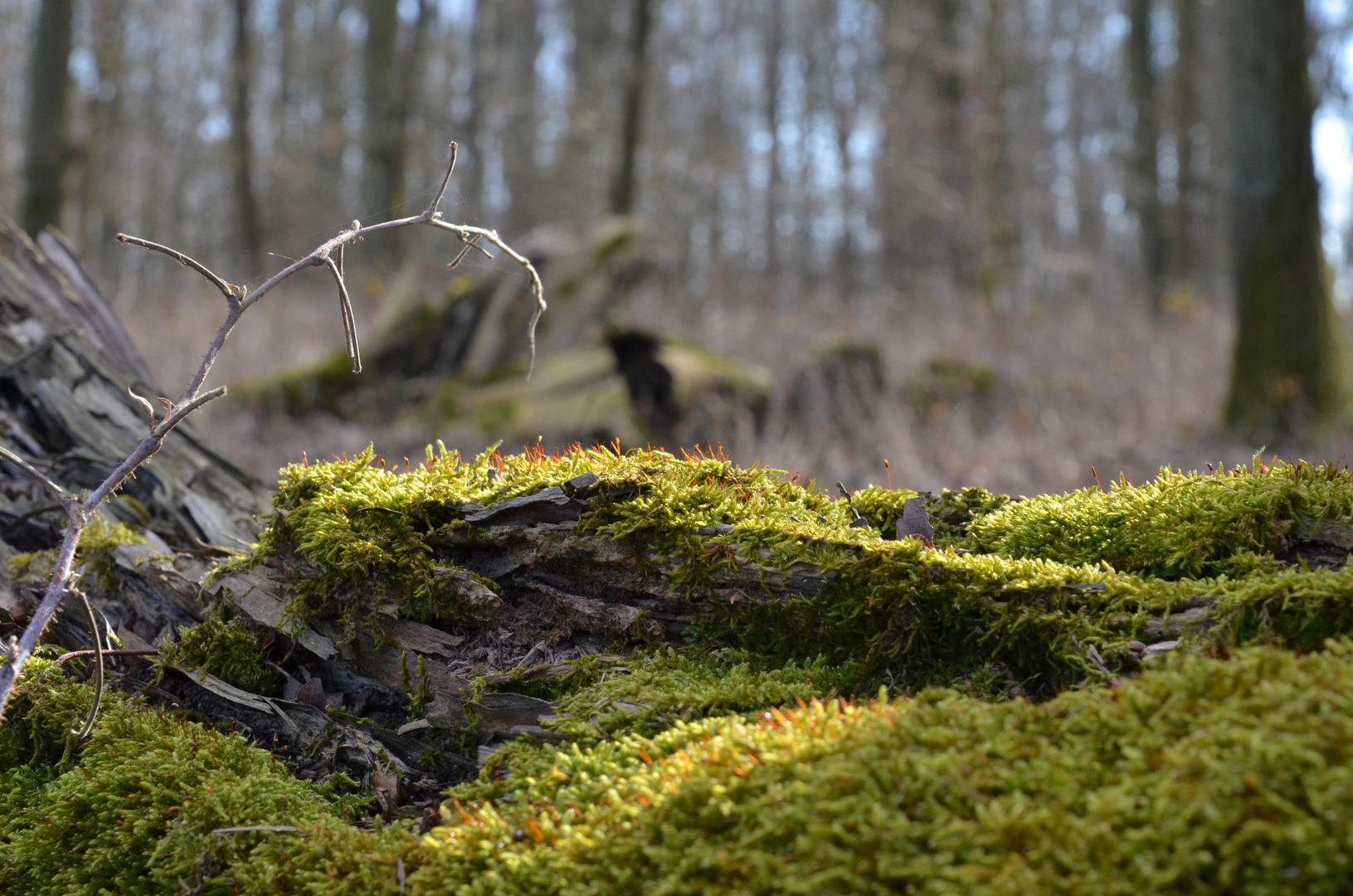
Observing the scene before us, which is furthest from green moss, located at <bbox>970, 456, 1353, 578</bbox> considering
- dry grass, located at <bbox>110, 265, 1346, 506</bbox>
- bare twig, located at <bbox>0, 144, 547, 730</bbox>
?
dry grass, located at <bbox>110, 265, 1346, 506</bbox>

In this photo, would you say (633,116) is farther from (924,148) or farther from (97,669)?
(97,669)

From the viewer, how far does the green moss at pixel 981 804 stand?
1.08 metres

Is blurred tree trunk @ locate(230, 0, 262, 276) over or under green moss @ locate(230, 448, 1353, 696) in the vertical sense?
over

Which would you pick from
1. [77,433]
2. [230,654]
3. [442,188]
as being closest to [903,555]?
[442,188]

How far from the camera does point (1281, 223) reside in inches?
303

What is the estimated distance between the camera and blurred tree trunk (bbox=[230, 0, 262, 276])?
14.4 m

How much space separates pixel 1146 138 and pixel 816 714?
773 inches

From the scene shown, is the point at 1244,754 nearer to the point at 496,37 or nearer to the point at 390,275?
the point at 390,275

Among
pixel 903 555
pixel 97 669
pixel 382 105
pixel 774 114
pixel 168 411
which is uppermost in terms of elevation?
pixel 774 114

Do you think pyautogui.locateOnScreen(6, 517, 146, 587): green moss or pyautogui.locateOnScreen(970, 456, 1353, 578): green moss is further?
pyautogui.locateOnScreen(6, 517, 146, 587): green moss

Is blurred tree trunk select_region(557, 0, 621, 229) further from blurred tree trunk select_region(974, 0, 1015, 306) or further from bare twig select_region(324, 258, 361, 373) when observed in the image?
bare twig select_region(324, 258, 361, 373)

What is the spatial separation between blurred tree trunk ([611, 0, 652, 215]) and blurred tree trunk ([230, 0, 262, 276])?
6.19m

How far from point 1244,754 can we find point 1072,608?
54cm

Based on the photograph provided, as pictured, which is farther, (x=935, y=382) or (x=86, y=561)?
(x=935, y=382)
